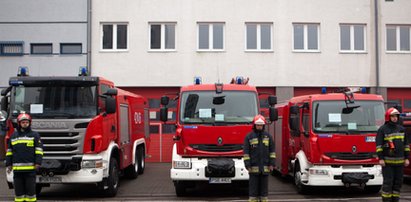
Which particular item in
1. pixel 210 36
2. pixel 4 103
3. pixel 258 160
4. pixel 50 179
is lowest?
pixel 50 179

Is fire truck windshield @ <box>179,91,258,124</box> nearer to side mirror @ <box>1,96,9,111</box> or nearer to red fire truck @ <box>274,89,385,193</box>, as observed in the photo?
red fire truck @ <box>274,89,385,193</box>

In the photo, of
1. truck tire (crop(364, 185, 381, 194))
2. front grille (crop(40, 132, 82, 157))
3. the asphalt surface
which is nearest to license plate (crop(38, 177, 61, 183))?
front grille (crop(40, 132, 82, 157))

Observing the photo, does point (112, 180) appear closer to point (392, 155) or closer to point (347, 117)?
point (347, 117)

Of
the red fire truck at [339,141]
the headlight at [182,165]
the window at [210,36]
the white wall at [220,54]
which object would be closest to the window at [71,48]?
the white wall at [220,54]

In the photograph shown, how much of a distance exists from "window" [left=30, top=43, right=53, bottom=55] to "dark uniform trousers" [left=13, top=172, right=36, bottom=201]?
12.2 metres

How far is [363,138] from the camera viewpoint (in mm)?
10758

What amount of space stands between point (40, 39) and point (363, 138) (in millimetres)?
14297

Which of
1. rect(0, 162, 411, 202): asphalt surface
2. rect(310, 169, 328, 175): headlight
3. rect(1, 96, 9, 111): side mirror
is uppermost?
rect(1, 96, 9, 111): side mirror

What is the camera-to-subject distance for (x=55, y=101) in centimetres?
1041

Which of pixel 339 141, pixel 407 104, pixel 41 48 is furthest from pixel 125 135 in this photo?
pixel 407 104

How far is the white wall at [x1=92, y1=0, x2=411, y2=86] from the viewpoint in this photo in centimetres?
1975

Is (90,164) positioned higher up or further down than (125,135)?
further down

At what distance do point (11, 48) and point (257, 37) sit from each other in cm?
1042

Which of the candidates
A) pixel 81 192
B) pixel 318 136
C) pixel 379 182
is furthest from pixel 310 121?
pixel 81 192
